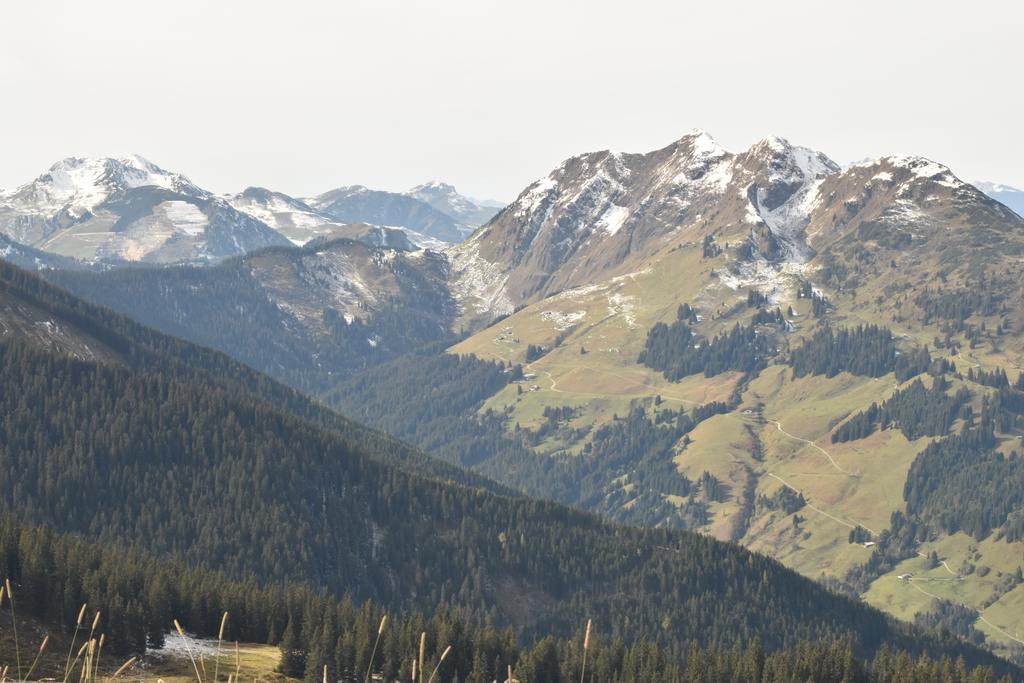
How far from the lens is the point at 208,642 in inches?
6117

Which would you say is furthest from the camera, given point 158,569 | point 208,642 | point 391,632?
point 158,569

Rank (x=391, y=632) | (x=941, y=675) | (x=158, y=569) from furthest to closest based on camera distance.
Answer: (x=941, y=675) → (x=158, y=569) → (x=391, y=632)

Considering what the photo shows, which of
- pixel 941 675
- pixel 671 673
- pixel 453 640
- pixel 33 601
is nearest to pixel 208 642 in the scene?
pixel 33 601

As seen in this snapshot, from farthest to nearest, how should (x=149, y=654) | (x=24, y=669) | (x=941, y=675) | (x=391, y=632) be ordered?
(x=941, y=675)
(x=391, y=632)
(x=149, y=654)
(x=24, y=669)

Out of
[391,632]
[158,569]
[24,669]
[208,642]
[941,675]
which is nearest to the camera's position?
[24,669]

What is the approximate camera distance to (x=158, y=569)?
17812 centimetres

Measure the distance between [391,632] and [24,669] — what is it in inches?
2320

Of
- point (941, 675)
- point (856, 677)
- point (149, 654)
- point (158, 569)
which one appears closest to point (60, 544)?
point (158, 569)

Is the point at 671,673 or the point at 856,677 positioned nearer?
the point at 671,673

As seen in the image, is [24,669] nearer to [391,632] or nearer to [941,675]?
[391,632]

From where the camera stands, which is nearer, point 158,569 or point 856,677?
point 158,569

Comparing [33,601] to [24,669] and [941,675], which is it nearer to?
[24,669]

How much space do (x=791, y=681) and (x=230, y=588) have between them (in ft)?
289

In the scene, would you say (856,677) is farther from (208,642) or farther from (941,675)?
(208,642)
